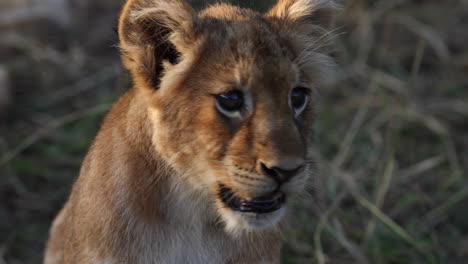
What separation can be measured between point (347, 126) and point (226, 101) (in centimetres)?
323

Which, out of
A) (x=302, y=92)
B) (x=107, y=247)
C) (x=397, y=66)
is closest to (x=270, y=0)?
(x=302, y=92)

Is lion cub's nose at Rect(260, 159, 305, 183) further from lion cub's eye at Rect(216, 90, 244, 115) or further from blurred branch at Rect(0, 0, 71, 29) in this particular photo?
blurred branch at Rect(0, 0, 71, 29)

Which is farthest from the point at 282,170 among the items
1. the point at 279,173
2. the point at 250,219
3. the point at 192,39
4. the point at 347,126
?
the point at 347,126

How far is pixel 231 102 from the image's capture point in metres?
2.90

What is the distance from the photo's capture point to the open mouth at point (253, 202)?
2.93 m

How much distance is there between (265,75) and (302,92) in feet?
0.96

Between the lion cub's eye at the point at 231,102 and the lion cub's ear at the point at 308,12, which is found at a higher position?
the lion cub's ear at the point at 308,12

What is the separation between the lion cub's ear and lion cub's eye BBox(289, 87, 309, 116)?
14.4 inches

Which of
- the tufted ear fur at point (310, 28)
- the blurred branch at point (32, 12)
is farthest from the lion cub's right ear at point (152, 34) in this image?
the blurred branch at point (32, 12)

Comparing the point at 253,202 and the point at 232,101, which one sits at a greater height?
the point at 232,101

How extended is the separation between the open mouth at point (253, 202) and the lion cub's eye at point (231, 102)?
32 cm

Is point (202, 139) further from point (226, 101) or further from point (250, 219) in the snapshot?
point (250, 219)

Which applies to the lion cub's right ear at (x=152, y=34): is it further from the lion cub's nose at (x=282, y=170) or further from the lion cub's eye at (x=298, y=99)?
the lion cub's nose at (x=282, y=170)

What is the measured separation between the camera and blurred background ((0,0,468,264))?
4.69m
